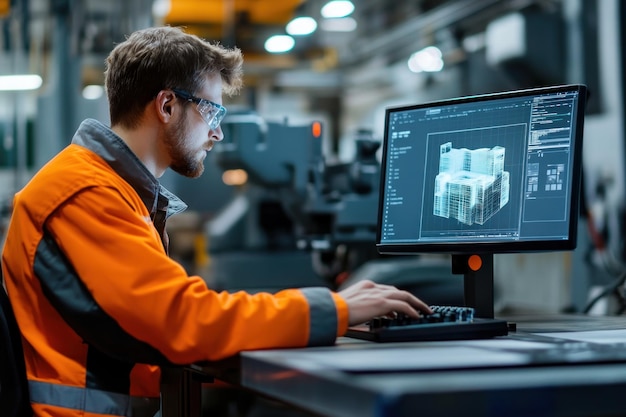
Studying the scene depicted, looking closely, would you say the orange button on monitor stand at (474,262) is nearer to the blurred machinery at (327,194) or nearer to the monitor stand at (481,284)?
the monitor stand at (481,284)

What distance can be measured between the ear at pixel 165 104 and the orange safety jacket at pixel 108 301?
0.12 metres

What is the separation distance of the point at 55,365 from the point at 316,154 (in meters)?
2.51

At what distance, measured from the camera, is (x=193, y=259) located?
6.50 metres

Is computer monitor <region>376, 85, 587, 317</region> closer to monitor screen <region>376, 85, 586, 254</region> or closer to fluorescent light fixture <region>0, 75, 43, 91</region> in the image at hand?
monitor screen <region>376, 85, 586, 254</region>

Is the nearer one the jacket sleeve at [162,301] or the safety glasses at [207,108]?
the jacket sleeve at [162,301]

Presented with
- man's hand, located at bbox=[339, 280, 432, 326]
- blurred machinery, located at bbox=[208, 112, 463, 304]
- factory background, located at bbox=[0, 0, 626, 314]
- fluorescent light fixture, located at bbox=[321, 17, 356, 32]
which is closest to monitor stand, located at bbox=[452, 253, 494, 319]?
man's hand, located at bbox=[339, 280, 432, 326]

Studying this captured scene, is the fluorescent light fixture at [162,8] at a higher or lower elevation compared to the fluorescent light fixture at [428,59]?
higher

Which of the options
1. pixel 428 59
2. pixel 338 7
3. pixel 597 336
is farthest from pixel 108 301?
pixel 428 59

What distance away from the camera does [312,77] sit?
28.4 feet

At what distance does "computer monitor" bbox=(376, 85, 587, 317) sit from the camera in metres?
1.75

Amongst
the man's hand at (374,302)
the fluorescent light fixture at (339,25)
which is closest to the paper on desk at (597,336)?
the man's hand at (374,302)

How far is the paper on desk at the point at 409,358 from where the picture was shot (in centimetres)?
124

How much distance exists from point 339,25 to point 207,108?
23.2 ft

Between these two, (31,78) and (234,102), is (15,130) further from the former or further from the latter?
(234,102)
